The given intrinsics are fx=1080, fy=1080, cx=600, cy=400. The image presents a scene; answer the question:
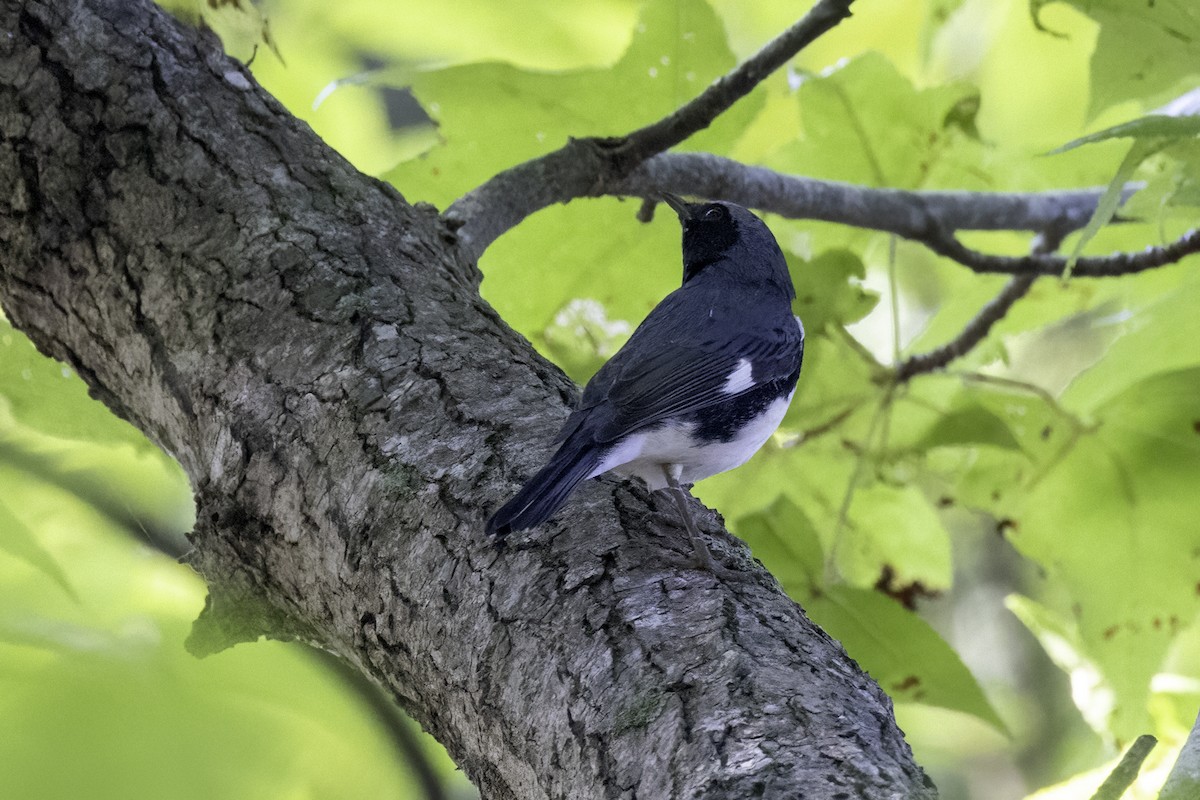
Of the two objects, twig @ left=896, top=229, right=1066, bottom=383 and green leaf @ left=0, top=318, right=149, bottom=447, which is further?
twig @ left=896, top=229, right=1066, bottom=383

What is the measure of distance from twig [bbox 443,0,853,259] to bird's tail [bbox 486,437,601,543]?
1.25 feet

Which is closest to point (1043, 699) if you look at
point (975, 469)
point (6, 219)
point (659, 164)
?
point (975, 469)

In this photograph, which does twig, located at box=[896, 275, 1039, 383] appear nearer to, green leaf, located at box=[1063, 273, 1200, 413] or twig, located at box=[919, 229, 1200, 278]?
twig, located at box=[919, 229, 1200, 278]

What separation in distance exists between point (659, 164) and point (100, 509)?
0.75 metres

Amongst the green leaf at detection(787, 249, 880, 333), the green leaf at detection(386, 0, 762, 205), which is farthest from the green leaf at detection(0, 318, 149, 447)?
the green leaf at detection(787, 249, 880, 333)

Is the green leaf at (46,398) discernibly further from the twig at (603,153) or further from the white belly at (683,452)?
the white belly at (683,452)

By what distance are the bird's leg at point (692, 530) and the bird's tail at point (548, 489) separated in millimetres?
93

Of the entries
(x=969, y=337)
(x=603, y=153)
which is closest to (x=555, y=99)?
(x=603, y=153)

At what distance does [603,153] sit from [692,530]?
0.54 meters

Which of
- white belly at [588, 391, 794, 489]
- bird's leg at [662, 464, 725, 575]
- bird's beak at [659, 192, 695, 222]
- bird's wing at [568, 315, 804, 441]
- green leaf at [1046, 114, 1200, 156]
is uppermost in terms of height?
bird's beak at [659, 192, 695, 222]

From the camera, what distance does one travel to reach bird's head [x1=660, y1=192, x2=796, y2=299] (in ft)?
Result: 4.13

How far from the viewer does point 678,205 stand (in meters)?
1.33

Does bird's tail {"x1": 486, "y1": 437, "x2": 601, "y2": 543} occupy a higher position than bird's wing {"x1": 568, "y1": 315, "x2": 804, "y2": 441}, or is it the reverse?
bird's wing {"x1": 568, "y1": 315, "x2": 804, "y2": 441}

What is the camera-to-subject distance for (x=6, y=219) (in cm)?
104
